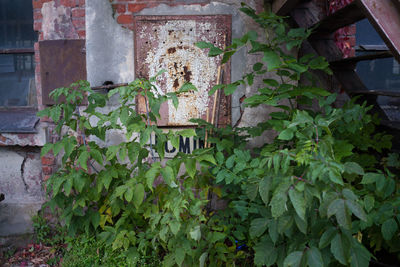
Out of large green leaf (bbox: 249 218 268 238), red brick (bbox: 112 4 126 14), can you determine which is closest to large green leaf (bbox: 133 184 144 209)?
large green leaf (bbox: 249 218 268 238)

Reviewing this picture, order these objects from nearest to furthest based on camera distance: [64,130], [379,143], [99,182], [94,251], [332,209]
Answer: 1. [332,209]
2. [379,143]
3. [99,182]
4. [94,251]
5. [64,130]

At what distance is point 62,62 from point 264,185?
2.15 m

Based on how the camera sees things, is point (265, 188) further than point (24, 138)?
No

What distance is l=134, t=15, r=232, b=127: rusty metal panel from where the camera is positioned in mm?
2799

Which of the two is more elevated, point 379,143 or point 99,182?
point 379,143

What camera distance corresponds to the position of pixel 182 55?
281cm

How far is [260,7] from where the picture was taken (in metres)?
2.82

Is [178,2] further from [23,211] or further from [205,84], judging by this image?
[23,211]

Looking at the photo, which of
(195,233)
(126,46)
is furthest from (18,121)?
(195,233)

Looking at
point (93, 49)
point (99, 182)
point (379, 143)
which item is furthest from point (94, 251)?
point (379, 143)

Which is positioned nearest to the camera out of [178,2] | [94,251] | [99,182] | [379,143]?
[379,143]

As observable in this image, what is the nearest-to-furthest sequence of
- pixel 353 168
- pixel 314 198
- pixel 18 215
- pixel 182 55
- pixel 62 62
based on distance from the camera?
pixel 353 168 < pixel 314 198 < pixel 182 55 < pixel 62 62 < pixel 18 215

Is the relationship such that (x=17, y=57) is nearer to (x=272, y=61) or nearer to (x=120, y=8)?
(x=120, y=8)

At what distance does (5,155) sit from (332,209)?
9.58 feet
